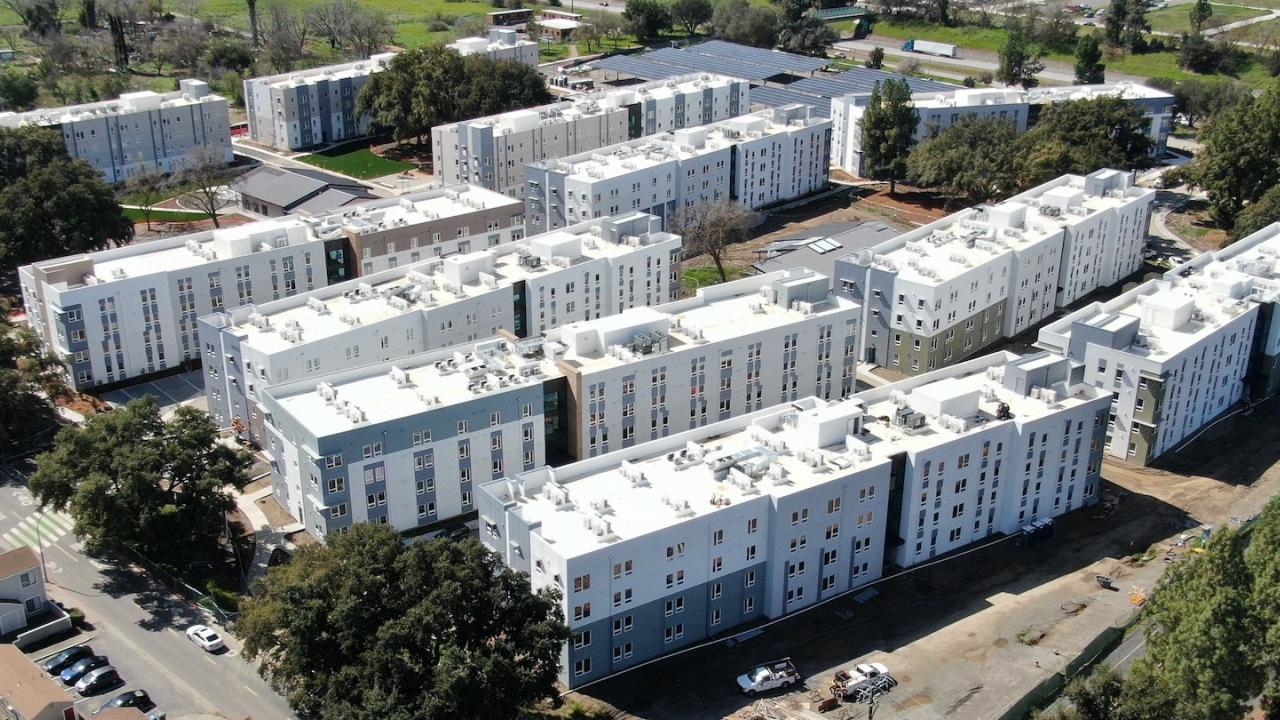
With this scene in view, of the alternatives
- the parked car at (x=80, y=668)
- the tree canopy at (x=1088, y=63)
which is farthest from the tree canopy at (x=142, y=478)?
the tree canopy at (x=1088, y=63)

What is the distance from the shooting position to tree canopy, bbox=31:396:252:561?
6925 cm

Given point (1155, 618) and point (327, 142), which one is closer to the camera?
point (1155, 618)

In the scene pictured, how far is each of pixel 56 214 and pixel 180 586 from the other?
166 ft

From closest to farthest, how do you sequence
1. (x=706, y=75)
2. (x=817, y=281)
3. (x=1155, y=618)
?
(x=1155, y=618), (x=817, y=281), (x=706, y=75)

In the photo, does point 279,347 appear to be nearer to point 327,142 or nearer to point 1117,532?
point 1117,532

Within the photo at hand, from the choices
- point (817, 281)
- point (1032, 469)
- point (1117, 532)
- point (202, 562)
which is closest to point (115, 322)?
point (202, 562)

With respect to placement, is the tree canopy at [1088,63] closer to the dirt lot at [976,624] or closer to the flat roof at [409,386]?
the dirt lot at [976,624]

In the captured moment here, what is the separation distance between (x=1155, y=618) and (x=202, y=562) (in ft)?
170

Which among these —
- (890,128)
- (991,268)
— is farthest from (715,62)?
(991,268)

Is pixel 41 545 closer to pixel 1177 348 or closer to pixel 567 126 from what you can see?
pixel 1177 348

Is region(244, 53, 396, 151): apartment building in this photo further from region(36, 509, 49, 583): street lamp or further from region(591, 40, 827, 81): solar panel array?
region(36, 509, 49, 583): street lamp

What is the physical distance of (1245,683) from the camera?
55625mm

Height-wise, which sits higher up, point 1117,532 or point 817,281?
point 817,281

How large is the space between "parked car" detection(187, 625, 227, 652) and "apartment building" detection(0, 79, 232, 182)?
2954 inches
